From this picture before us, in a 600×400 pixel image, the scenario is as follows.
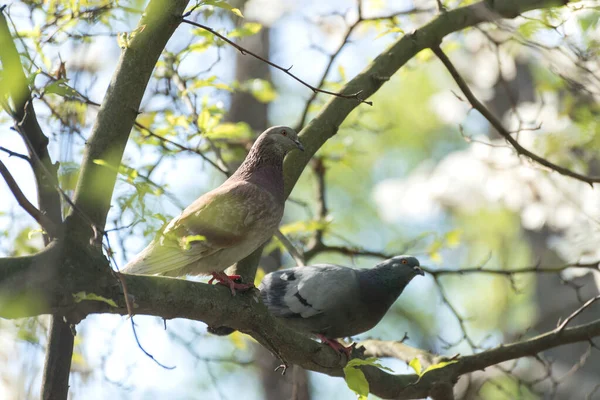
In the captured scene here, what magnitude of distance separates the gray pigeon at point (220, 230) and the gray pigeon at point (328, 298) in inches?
26.5

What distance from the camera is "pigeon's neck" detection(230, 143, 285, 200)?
4664mm

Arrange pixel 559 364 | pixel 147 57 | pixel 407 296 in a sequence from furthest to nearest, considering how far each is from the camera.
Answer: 1. pixel 407 296
2. pixel 559 364
3. pixel 147 57

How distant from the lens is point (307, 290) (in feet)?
16.0

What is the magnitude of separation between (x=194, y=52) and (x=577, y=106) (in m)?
4.07

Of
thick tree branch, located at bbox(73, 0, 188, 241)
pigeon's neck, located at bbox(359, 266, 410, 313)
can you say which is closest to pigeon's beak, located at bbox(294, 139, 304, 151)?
pigeon's neck, located at bbox(359, 266, 410, 313)

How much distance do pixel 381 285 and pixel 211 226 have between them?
1.56 m

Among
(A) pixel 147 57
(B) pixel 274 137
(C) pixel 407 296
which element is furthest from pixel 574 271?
(C) pixel 407 296

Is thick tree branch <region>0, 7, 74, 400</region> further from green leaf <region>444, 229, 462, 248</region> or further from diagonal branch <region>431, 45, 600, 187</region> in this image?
green leaf <region>444, 229, 462, 248</region>

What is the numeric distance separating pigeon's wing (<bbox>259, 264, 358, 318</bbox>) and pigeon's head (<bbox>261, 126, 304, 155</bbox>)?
886mm

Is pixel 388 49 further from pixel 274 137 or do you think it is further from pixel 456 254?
pixel 456 254

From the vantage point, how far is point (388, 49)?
4.99 metres

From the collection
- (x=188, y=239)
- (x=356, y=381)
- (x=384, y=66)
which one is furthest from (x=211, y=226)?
(x=384, y=66)

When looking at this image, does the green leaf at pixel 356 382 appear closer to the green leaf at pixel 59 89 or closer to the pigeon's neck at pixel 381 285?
the pigeon's neck at pixel 381 285

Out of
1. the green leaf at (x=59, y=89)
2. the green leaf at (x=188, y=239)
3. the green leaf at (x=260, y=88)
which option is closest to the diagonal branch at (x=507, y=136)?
the green leaf at (x=260, y=88)
